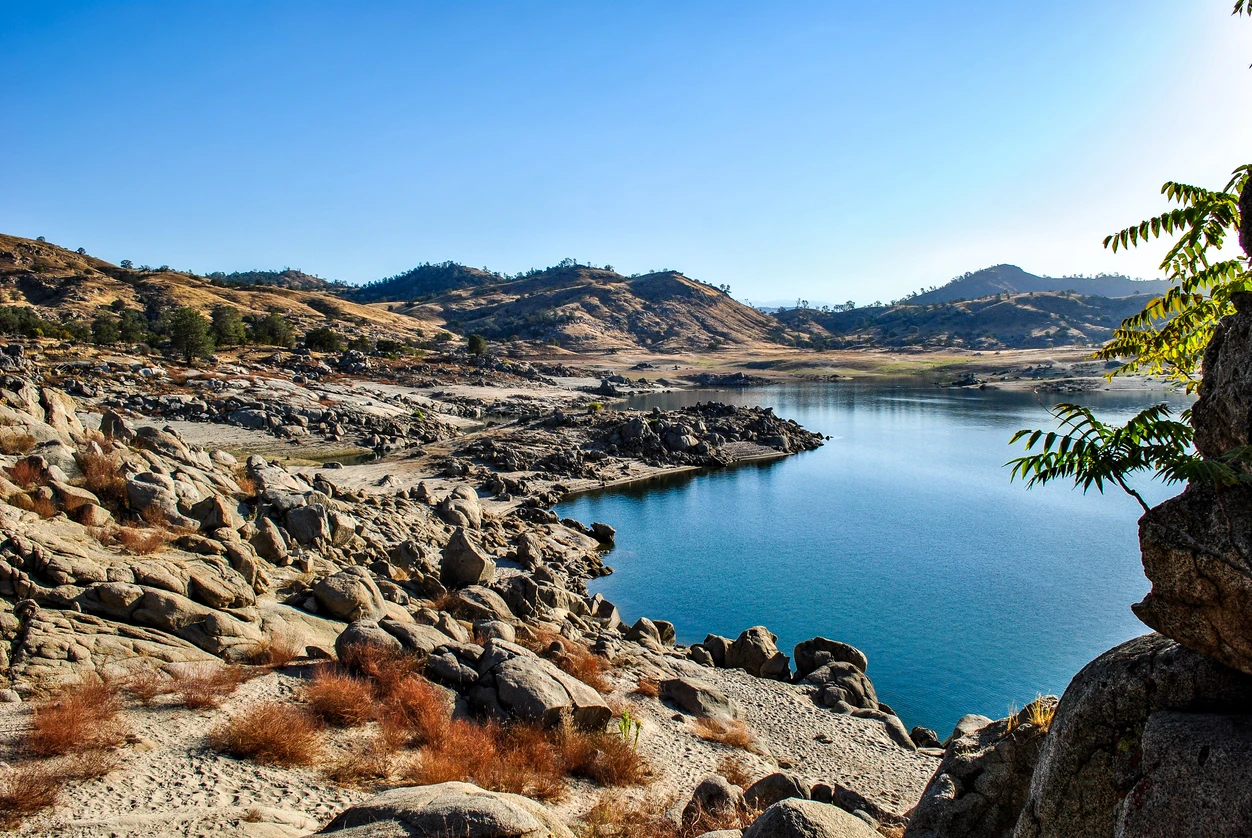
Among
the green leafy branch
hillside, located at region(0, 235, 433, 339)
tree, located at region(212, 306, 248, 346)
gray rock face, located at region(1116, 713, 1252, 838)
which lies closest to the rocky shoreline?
gray rock face, located at region(1116, 713, 1252, 838)

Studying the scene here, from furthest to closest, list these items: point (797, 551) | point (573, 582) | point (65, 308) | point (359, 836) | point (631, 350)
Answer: point (631, 350) < point (65, 308) < point (797, 551) < point (573, 582) < point (359, 836)

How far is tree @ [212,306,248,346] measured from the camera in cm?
9006

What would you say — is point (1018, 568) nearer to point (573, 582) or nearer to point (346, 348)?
point (573, 582)

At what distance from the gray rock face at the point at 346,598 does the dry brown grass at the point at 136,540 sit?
12.4 feet

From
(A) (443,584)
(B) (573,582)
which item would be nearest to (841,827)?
(A) (443,584)

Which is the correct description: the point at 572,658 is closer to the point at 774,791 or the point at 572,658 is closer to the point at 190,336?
the point at 774,791

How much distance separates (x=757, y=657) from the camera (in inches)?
945

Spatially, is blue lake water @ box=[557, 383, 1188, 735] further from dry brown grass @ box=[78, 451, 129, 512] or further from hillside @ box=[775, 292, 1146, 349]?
hillside @ box=[775, 292, 1146, 349]

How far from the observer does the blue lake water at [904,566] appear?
26.3 meters

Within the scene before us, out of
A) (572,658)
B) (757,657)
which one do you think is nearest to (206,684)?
(572,658)

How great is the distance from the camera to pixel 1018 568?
35.4m

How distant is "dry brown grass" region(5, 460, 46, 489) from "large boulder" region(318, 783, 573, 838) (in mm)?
14812

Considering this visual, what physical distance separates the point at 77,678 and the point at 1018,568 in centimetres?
3681

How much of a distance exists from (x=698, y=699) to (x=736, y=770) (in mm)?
3600
